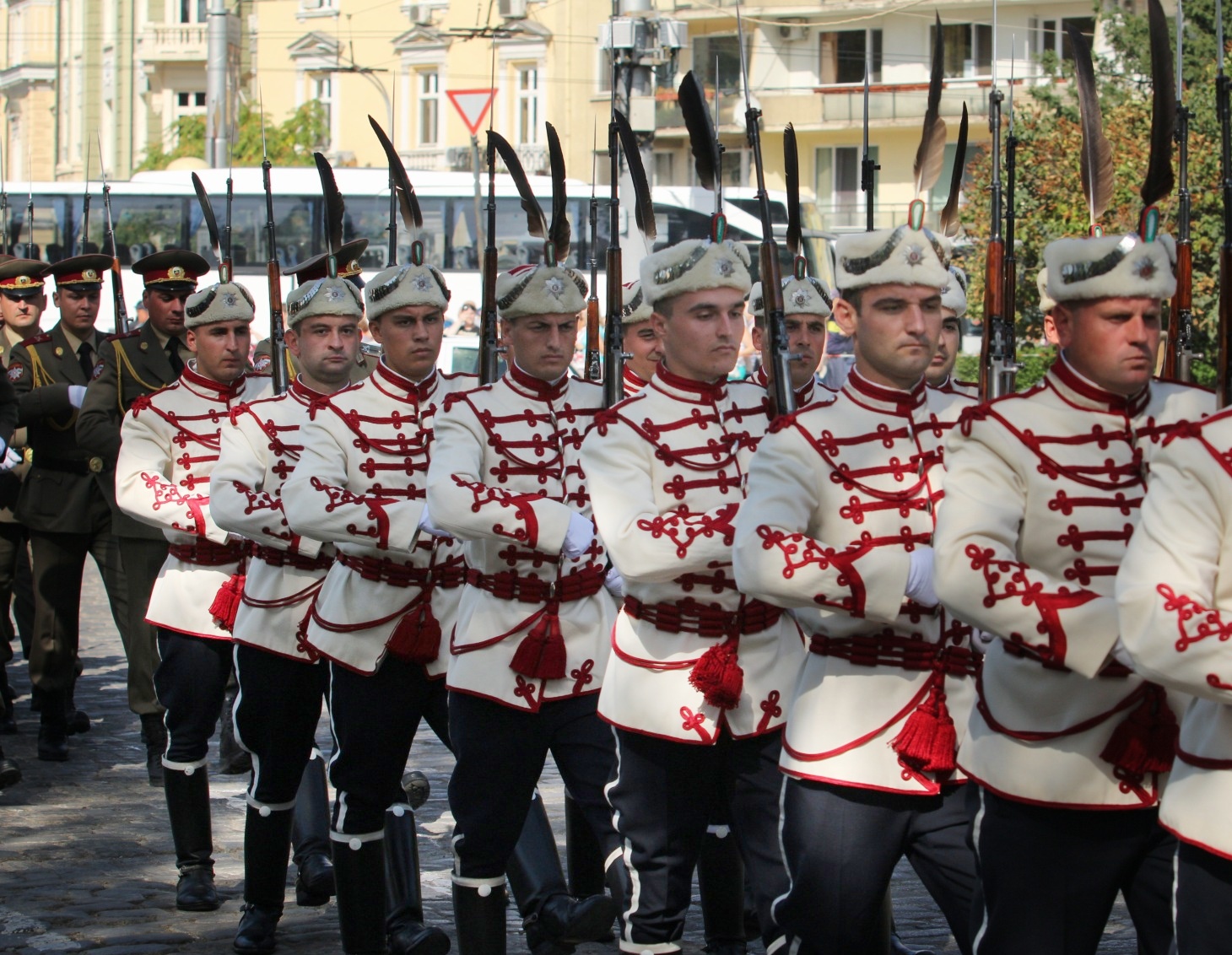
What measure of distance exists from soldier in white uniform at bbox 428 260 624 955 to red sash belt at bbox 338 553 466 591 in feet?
1.14

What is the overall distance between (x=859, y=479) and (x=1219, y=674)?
1312mm

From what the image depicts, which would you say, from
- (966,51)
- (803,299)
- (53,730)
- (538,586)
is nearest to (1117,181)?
(803,299)

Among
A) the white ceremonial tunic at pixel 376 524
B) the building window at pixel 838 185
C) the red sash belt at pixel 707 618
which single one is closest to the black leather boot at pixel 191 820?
the white ceremonial tunic at pixel 376 524

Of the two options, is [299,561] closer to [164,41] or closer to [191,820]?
[191,820]

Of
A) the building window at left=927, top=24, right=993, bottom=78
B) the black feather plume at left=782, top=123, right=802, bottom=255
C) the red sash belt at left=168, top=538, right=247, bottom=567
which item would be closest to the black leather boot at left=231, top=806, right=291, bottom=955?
the red sash belt at left=168, top=538, right=247, bottom=567

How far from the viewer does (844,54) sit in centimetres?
4694

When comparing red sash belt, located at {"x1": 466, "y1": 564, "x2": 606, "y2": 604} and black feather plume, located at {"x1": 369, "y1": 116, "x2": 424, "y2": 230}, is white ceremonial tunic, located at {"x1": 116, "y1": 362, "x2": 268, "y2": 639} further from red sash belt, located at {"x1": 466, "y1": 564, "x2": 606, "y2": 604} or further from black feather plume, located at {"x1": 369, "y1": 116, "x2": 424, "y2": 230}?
red sash belt, located at {"x1": 466, "y1": 564, "x2": 606, "y2": 604}

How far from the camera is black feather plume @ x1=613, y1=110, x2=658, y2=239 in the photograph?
19.2 feet

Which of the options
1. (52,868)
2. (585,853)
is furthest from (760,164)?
(52,868)

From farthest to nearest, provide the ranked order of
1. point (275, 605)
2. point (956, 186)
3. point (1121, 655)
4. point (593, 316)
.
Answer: point (593, 316) → point (275, 605) → point (956, 186) → point (1121, 655)

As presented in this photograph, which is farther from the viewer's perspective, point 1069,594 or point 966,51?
point 966,51

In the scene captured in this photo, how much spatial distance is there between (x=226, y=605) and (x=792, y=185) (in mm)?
2537

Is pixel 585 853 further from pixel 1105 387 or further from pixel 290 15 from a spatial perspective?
pixel 290 15

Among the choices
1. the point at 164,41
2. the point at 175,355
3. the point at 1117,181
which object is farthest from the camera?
the point at 164,41
